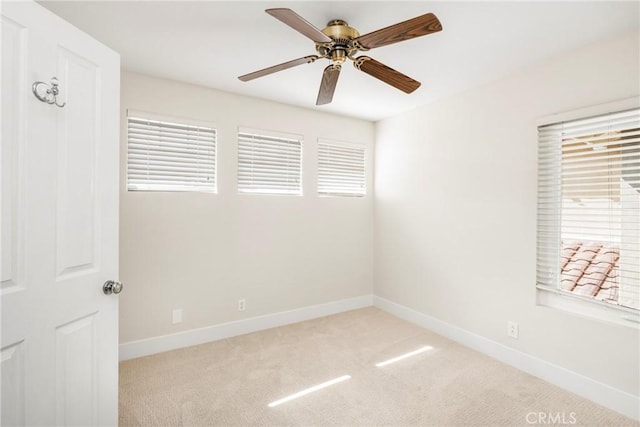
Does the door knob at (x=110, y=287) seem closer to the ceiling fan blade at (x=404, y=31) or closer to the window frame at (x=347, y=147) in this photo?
the ceiling fan blade at (x=404, y=31)

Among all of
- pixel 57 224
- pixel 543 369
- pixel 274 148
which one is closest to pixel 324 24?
pixel 274 148

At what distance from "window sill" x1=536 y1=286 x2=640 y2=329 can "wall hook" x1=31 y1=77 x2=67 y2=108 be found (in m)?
3.16

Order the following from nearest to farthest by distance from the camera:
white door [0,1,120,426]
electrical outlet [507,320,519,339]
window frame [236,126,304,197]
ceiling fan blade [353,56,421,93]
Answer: white door [0,1,120,426]
ceiling fan blade [353,56,421,93]
electrical outlet [507,320,519,339]
window frame [236,126,304,197]

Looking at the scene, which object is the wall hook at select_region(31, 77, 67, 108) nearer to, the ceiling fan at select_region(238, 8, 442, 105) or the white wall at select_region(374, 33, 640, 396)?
the ceiling fan at select_region(238, 8, 442, 105)

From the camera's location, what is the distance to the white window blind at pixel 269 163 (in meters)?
3.15

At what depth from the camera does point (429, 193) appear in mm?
3326

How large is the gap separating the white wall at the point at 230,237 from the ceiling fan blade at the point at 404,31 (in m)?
1.84

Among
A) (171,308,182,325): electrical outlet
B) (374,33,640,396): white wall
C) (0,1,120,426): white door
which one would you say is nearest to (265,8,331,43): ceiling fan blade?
(0,1,120,426): white door

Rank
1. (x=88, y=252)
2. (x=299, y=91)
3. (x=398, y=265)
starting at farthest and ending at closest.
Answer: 1. (x=398, y=265)
2. (x=299, y=91)
3. (x=88, y=252)

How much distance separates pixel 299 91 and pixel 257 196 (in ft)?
3.68

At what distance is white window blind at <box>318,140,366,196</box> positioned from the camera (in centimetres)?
368

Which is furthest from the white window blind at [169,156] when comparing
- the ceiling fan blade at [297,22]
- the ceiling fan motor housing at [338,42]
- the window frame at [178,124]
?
the ceiling fan blade at [297,22]

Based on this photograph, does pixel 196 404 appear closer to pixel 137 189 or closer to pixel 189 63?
pixel 137 189

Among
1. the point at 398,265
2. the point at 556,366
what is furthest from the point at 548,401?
the point at 398,265
